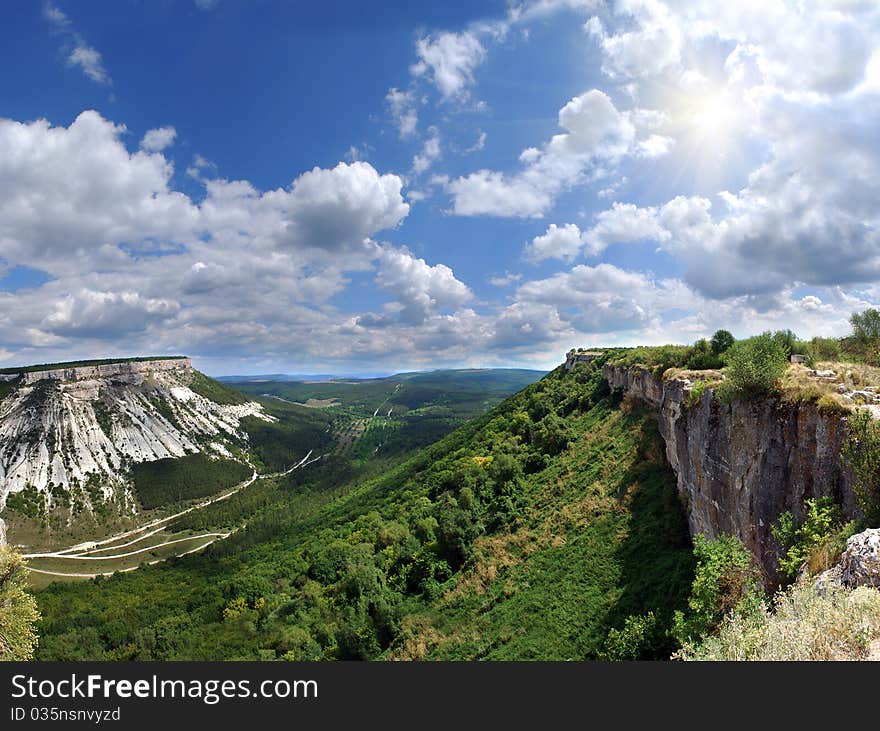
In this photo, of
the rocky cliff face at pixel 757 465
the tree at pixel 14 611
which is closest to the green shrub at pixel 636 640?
the rocky cliff face at pixel 757 465

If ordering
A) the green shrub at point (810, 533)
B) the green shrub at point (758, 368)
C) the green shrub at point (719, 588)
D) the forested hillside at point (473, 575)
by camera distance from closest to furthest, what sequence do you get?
the green shrub at point (810, 533) → the green shrub at point (719, 588) → the green shrub at point (758, 368) → the forested hillside at point (473, 575)

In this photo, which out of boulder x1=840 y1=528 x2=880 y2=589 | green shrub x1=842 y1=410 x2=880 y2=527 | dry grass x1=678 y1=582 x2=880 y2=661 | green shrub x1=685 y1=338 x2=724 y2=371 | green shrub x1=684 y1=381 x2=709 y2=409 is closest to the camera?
dry grass x1=678 y1=582 x2=880 y2=661

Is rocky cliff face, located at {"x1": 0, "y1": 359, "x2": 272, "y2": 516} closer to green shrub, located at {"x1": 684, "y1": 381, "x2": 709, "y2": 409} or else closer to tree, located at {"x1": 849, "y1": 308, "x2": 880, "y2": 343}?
green shrub, located at {"x1": 684, "y1": 381, "x2": 709, "y2": 409}

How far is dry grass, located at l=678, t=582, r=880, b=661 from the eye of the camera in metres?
6.04

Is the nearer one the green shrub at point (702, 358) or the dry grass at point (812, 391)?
the dry grass at point (812, 391)

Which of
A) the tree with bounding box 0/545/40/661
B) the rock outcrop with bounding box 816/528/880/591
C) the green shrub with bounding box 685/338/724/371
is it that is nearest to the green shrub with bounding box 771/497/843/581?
the rock outcrop with bounding box 816/528/880/591

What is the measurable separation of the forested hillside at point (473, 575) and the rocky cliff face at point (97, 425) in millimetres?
65127

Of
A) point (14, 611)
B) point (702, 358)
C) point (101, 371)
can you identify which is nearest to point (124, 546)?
point (101, 371)

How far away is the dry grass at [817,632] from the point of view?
6.04 metres

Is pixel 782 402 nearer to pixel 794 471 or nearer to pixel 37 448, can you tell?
pixel 794 471

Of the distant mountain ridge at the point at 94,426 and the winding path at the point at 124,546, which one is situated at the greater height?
the distant mountain ridge at the point at 94,426

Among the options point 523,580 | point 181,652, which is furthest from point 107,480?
point 523,580

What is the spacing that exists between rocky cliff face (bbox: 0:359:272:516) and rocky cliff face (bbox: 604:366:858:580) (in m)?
151

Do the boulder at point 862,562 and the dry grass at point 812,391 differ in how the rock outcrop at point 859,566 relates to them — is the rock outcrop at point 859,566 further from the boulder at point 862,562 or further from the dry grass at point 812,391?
the dry grass at point 812,391
